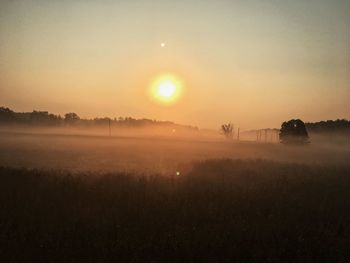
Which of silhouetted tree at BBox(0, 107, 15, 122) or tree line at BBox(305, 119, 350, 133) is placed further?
tree line at BBox(305, 119, 350, 133)

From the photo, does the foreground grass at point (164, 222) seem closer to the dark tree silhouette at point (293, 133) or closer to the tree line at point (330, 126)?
the dark tree silhouette at point (293, 133)

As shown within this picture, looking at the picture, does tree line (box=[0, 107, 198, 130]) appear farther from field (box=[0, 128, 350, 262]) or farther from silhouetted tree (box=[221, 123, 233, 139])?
field (box=[0, 128, 350, 262])

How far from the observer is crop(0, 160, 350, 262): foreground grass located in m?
9.33

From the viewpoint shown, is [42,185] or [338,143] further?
[338,143]

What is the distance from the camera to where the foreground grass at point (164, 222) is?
9.33 metres

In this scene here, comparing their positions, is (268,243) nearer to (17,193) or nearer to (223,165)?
(17,193)

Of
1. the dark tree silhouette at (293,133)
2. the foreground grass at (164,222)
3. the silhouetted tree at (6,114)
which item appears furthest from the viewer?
the silhouetted tree at (6,114)

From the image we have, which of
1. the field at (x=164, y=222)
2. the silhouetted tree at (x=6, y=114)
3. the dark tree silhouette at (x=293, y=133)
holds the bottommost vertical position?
the field at (x=164, y=222)

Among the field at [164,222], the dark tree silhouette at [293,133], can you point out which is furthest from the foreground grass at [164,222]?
the dark tree silhouette at [293,133]

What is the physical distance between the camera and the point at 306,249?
981 cm

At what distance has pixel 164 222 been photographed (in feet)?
37.8

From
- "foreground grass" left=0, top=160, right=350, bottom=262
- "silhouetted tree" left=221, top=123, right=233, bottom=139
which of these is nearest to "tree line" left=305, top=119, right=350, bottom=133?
"silhouetted tree" left=221, top=123, right=233, bottom=139

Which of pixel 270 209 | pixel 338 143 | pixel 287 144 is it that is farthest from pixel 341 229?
pixel 338 143

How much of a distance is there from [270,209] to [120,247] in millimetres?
6119
